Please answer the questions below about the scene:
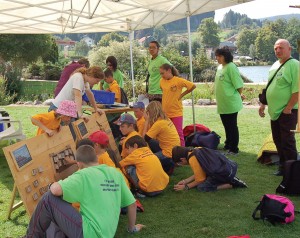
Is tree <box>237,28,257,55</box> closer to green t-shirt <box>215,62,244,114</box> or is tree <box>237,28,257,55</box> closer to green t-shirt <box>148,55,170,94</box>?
green t-shirt <box>148,55,170,94</box>

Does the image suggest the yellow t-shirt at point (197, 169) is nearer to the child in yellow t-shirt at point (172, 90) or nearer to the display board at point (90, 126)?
the display board at point (90, 126)

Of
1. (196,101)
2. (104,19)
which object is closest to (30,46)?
(196,101)

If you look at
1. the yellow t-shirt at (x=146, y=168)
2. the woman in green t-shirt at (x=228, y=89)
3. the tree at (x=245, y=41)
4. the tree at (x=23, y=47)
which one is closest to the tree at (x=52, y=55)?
the tree at (x=23, y=47)

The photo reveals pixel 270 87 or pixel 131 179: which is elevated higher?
pixel 270 87

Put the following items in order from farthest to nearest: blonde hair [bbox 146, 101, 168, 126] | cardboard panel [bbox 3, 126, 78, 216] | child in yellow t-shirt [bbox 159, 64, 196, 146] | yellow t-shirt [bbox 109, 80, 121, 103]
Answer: yellow t-shirt [bbox 109, 80, 121, 103] → child in yellow t-shirt [bbox 159, 64, 196, 146] → blonde hair [bbox 146, 101, 168, 126] → cardboard panel [bbox 3, 126, 78, 216]

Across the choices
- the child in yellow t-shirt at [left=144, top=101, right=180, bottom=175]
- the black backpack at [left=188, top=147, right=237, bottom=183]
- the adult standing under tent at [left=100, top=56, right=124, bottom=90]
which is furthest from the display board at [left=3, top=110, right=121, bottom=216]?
the adult standing under tent at [left=100, top=56, right=124, bottom=90]

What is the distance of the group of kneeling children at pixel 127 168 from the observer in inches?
126

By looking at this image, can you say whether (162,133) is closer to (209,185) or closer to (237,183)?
(209,185)

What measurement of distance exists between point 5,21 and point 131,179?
586 centimetres

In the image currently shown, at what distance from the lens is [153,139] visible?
612cm

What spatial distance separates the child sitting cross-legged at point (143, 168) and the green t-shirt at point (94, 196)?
66.3 inches

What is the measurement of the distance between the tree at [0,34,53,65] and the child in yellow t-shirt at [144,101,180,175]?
109 feet

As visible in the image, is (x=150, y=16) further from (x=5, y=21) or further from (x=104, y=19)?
(x=5, y=21)

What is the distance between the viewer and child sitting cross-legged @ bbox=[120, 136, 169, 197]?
199 inches
